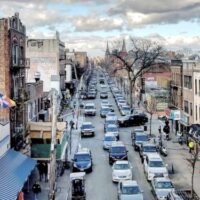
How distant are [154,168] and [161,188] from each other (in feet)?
17.2

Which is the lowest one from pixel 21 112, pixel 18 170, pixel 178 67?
pixel 18 170

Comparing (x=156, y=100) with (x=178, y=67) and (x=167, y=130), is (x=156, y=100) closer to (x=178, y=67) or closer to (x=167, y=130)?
(x=178, y=67)

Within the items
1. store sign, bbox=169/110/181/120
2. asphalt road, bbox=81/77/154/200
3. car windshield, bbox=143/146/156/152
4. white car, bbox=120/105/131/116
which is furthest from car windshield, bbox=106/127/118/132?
white car, bbox=120/105/131/116

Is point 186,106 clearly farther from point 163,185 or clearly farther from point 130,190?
point 130,190

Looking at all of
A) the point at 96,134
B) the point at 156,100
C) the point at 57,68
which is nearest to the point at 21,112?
the point at 96,134

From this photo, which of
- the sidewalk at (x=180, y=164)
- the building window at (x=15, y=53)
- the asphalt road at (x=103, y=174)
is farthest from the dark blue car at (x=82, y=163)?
the building window at (x=15, y=53)

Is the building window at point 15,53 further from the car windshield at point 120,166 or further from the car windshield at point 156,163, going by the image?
the car windshield at point 156,163

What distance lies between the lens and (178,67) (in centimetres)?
6200

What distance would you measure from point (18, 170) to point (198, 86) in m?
26.4

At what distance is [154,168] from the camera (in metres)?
37.0

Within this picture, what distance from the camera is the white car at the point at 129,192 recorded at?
29.8 m

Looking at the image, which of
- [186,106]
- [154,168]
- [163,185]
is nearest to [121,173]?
[154,168]

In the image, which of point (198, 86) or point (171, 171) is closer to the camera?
point (171, 171)

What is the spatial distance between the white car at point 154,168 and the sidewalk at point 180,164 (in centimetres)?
113
